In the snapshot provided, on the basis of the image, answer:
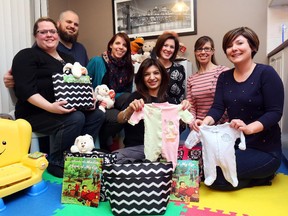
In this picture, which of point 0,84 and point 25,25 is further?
point 25,25

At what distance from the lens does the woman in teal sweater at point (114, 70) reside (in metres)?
2.10

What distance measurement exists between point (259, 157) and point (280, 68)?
1157mm

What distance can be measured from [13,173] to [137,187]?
73cm

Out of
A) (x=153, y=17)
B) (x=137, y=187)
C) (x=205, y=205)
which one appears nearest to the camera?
(x=137, y=187)

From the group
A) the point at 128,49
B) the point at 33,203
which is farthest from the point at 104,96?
the point at 33,203

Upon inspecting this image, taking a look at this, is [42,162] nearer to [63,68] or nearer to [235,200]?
[63,68]

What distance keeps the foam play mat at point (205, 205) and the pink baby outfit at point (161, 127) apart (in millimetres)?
301

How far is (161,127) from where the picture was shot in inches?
59.0

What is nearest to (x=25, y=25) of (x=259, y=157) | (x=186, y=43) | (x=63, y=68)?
(x=63, y=68)

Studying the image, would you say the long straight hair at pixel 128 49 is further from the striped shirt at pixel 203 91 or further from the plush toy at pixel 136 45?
the plush toy at pixel 136 45

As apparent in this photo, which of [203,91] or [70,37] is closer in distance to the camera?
[203,91]

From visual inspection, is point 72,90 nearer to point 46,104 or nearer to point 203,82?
point 46,104

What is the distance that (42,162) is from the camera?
1542 mm

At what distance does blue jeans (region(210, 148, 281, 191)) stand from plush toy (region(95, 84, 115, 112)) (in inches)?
38.8
